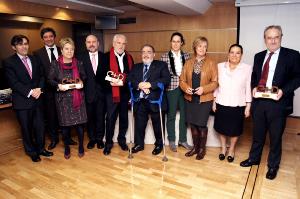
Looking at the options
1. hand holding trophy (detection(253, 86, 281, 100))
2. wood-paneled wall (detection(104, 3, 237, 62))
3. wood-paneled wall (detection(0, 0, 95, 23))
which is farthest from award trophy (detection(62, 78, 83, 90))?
wood-paneled wall (detection(104, 3, 237, 62))

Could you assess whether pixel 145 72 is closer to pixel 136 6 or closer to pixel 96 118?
pixel 96 118

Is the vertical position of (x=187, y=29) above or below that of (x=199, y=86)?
above

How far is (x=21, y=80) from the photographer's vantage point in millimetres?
3186

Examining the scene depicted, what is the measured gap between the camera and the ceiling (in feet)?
12.9

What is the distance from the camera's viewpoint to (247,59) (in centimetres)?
495

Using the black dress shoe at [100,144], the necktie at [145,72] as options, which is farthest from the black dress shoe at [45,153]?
the necktie at [145,72]

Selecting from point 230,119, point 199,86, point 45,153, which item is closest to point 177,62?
point 199,86

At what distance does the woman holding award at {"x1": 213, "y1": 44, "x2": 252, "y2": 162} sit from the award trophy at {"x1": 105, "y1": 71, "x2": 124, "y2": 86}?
48.1 inches

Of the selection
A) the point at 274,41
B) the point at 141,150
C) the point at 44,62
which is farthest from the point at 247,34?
the point at 44,62

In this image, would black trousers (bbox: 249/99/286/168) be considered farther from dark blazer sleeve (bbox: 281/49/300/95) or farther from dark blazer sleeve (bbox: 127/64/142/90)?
dark blazer sleeve (bbox: 127/64/142/90)

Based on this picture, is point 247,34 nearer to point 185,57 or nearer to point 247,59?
point 247,59

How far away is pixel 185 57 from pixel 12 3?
9.16 feet

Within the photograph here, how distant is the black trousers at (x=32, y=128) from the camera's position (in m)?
3.28

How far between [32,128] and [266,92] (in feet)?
9.65
